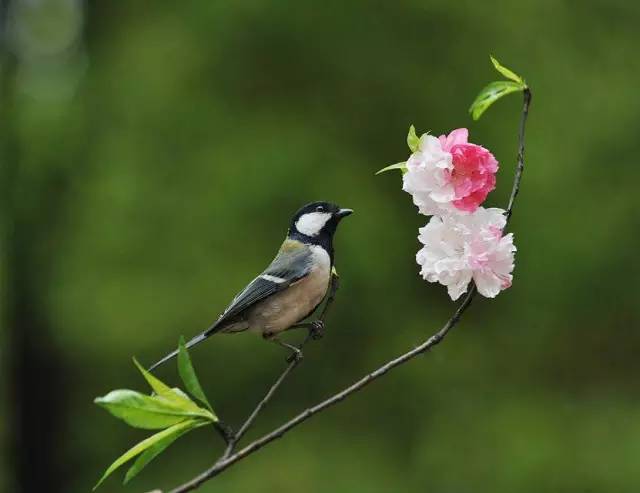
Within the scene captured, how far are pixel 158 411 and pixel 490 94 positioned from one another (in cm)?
35

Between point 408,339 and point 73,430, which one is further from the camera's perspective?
point 73,430

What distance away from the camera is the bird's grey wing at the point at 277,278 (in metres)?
0.74

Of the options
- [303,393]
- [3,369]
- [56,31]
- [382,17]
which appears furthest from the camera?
[56,31]

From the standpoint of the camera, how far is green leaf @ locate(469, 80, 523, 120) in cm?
69

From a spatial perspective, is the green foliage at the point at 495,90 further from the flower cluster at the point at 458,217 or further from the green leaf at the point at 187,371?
the green leaf at the point at 187,371

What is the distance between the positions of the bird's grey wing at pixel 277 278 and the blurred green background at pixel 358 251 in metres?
2.62

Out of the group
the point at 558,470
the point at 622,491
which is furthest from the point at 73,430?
the point at 622,491

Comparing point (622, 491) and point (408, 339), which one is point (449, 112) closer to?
point (408, 339)

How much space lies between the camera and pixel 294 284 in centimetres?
78

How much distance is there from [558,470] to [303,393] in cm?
112

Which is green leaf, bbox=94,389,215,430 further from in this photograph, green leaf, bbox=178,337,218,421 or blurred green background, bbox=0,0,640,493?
blurred green background, bbox=0,0,640,493

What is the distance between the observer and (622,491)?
3719mm

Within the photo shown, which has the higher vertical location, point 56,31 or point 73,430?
point 56,31

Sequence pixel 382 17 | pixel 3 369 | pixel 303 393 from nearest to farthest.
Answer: pixel 303 393 → pixel 382 17 → pixel 3 369
